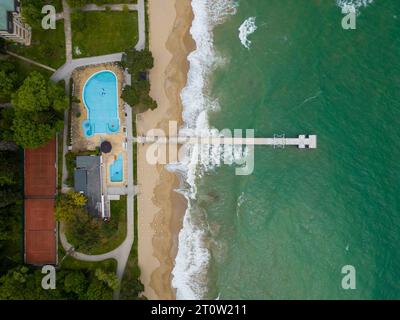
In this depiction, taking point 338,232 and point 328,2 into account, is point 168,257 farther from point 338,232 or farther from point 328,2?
point 328,2

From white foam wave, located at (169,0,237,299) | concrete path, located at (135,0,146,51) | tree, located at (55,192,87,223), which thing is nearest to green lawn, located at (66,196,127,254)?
tree, located at (55,192,87,223)

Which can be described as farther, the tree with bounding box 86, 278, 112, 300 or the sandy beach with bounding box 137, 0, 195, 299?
the sandy beach with bounding box 137, 0, 195, 299

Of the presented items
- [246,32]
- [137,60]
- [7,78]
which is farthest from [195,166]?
[7,78]

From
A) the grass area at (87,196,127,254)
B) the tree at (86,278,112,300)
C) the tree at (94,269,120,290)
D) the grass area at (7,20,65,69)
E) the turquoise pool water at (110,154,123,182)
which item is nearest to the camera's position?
the tree at (86,278,112,300)

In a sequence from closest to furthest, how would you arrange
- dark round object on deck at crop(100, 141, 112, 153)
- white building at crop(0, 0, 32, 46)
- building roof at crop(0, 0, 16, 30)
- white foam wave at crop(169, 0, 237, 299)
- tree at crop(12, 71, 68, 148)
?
building roof at crop(0, 0, 16, 30), white building at crop(0, 0, 32, 46), tree at crop(12, 71, 68, 148), dark round object on deck at crop(100, 141, 112, 153), white foam wave at crop(169, 0, 237, 299)

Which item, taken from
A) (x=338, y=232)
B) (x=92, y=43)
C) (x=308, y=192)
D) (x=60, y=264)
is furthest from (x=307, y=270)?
(x=92, y=43)

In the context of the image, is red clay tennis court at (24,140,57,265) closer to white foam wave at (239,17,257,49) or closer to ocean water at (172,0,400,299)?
ocean water at (172,0,400,299)

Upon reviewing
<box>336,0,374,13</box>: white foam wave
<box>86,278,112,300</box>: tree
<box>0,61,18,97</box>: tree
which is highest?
<box>336,0,374,13</box>: white foam wave

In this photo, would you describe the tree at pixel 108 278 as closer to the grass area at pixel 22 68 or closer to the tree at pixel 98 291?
the tree at pixel 98 291
